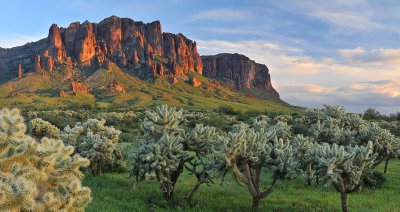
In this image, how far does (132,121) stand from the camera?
74.2m

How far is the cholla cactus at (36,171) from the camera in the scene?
6.96m

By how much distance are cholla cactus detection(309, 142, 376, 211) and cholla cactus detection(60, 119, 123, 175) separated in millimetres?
12632

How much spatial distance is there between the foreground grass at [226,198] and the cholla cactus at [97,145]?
1261mm

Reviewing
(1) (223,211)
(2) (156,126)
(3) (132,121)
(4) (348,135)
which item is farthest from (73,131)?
(3) (132,121)

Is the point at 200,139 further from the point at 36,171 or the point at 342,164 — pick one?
the point at 36,171

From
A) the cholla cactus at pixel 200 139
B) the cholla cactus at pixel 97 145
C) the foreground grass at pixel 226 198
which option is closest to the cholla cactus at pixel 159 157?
the cholla cactus at pixel 200 139

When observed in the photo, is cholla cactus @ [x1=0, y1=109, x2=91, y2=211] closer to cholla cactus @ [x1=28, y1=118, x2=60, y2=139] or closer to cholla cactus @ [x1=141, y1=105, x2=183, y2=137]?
cholla cactus @ [x1=141, y1=105, x2=183, y2=137]

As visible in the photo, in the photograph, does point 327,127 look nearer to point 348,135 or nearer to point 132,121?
point 348,135

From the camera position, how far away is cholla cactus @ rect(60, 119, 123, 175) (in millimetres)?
21406

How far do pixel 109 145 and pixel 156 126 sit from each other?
8205 millimetres

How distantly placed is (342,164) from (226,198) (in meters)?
5.78

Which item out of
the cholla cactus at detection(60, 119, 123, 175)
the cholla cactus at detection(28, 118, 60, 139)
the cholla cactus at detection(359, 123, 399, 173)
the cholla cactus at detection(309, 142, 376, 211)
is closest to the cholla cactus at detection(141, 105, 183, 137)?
the cholla cactus at detection(309, 142, 376, 211)

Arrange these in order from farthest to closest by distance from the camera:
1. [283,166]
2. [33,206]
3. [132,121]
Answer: [132,121]
[283,166]
[33,206]

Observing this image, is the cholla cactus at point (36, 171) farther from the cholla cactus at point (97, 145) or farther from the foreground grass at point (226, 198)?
the cholla cactus at point (97, 145)
